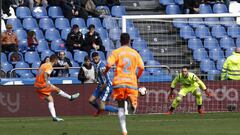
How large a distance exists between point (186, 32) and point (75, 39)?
390cm

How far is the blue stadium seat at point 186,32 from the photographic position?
3055 centimetres

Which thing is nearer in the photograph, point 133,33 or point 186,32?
point 186,32

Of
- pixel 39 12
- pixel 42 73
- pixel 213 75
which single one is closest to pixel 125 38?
pixel 42 73

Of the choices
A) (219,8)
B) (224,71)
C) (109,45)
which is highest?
(219,8)

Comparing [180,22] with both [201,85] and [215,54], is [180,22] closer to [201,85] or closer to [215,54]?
[215,54]

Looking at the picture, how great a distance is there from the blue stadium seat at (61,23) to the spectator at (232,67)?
6506mm

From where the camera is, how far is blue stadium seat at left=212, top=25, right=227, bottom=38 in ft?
101

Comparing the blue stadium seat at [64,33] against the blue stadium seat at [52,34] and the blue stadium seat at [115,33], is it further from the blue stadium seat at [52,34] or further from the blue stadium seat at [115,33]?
the blue stadium seat at [115,33]

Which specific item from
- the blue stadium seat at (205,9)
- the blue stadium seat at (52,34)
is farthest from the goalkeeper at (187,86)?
the blue stadium seat at (205,9)

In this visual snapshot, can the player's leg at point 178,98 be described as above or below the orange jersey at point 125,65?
below

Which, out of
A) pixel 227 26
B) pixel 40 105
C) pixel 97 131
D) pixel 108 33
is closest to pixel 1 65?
pixel 40 105

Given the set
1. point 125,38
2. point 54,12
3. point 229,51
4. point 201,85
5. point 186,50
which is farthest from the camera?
point 54,12

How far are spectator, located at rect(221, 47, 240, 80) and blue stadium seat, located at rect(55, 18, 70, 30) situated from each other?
6506mm

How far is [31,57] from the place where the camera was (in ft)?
100
